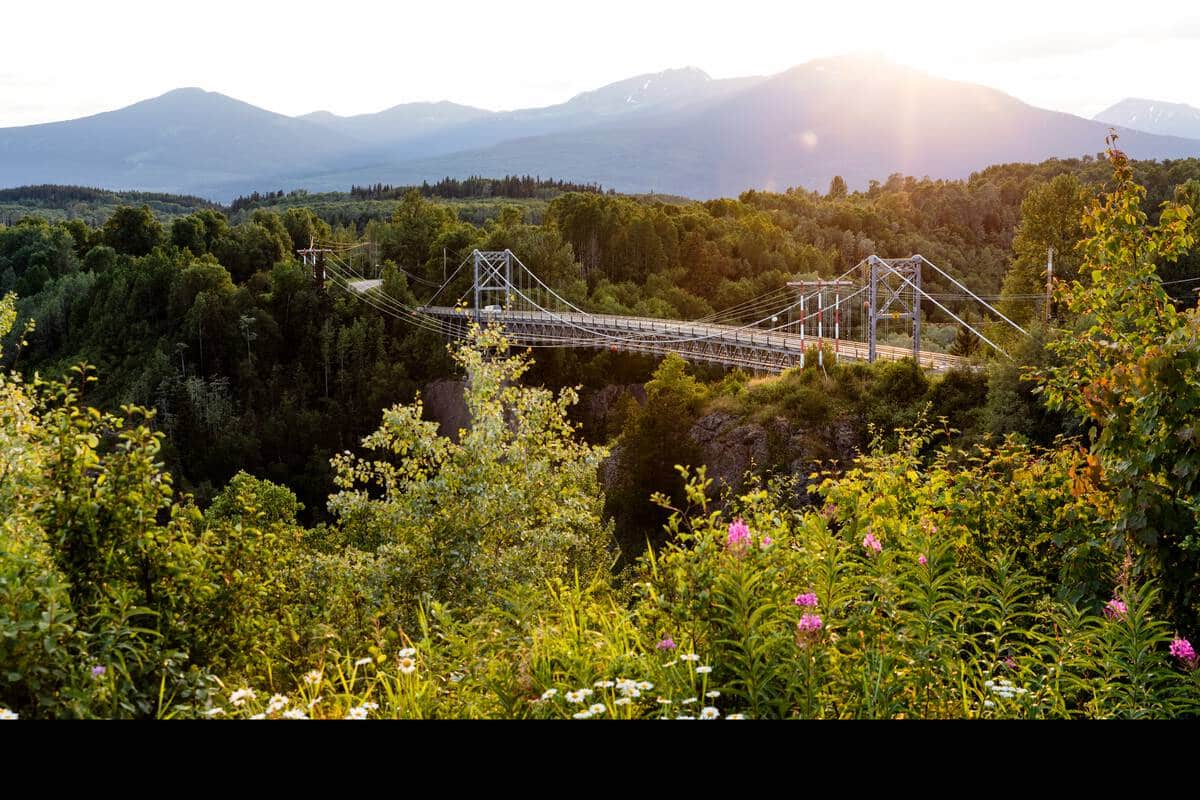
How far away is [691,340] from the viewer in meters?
23.0

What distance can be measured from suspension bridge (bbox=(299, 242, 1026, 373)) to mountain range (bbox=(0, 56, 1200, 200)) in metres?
3.66

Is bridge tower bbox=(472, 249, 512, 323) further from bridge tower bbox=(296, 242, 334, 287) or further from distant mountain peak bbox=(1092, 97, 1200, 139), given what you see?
distant mountain peak bbox=(1092, 97, 1200, 139)

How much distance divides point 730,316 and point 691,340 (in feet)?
38.8

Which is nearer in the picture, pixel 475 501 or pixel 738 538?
pixel 738 538

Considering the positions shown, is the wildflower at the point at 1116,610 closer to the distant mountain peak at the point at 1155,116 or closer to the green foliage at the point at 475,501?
the green foliage at the point at 475,501

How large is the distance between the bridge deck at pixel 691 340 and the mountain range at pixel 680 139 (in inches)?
203

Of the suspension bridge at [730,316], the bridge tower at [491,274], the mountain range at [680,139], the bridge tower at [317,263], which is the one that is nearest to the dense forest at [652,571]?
the mountain range at [680,139]

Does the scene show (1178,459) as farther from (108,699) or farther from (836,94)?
(836,94)

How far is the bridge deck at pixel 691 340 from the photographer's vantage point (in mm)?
19803

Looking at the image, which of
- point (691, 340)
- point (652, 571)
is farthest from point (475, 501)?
point (691, 340)

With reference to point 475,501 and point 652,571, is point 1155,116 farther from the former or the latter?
point 652,571

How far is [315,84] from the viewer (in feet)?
15.1
